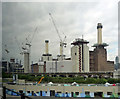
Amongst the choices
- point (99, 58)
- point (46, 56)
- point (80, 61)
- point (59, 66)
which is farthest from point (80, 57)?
point (46, 56)

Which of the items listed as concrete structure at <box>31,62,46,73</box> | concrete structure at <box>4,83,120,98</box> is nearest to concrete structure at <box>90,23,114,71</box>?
concrete structure at <box>31,62,46,73</box>

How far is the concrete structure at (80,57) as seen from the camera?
33.4 ft

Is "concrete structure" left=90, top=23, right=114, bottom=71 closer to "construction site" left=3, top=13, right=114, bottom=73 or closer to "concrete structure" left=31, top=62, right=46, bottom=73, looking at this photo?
"construction site" left=3, top=13, right=114, bottom=73

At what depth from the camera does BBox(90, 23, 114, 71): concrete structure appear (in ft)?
36.5

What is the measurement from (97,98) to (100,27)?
847 centimetres

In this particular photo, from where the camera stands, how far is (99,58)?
1125 cm

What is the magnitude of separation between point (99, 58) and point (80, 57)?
2036 mm

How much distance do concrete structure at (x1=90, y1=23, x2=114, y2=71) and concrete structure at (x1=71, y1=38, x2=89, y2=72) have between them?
1289 mm

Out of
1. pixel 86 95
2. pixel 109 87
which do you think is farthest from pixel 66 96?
pixel 109 87

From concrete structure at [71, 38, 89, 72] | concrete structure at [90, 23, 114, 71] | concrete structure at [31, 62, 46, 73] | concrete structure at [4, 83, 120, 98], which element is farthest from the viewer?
concrete structure at [31, 62, 46, 73]

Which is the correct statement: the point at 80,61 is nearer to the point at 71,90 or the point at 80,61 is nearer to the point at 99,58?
the point at 99,58

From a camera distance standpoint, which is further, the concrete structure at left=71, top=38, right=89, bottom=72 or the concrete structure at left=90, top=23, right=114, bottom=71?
the concrete structure at left=90, top=23, right=114, bottom=71

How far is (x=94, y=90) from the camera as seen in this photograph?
453cm

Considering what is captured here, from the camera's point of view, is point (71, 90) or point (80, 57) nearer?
point (71, 90)
